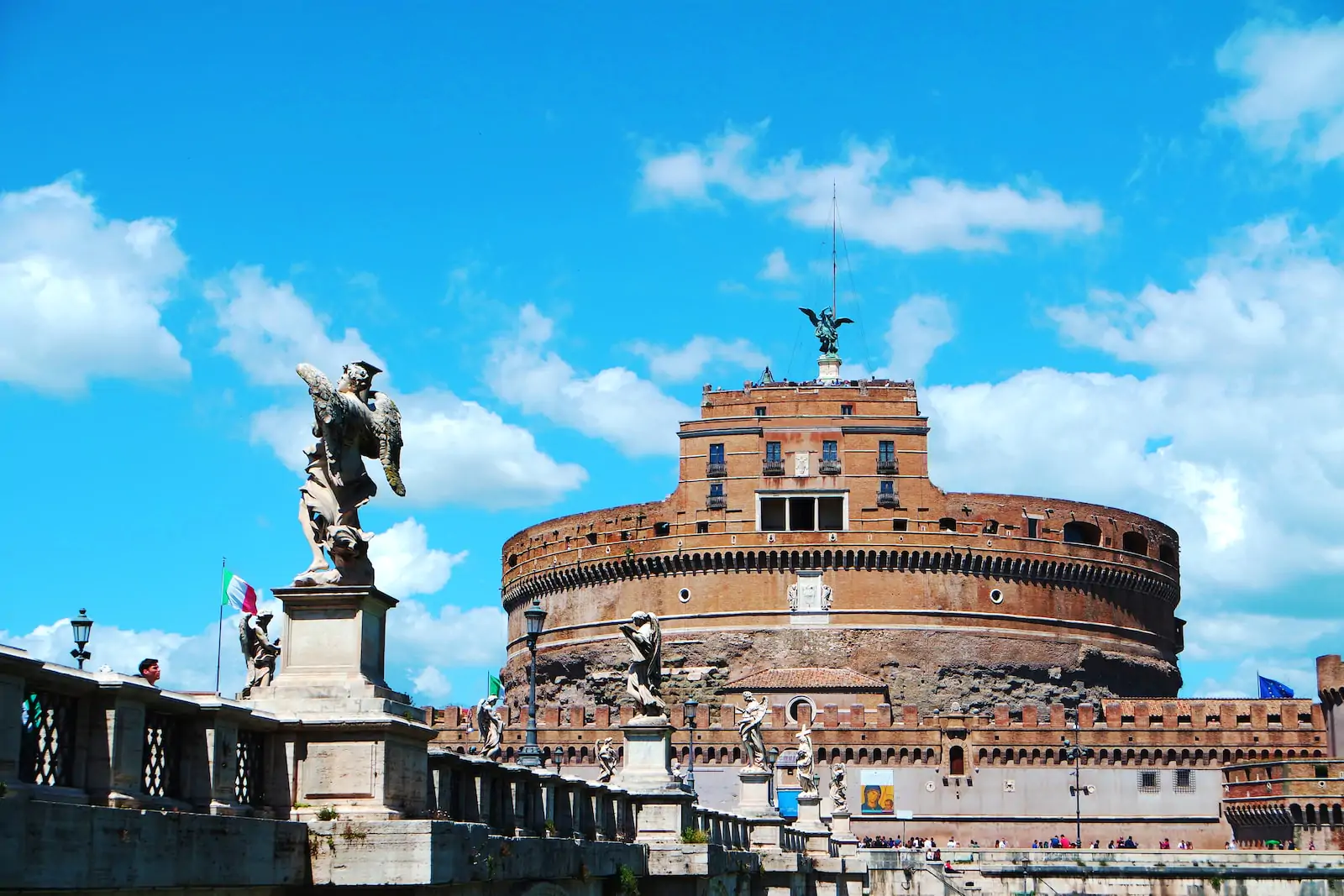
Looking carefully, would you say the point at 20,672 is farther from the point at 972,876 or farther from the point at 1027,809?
the point at 1027,809

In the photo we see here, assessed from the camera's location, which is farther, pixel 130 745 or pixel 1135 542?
pixel 1135 542

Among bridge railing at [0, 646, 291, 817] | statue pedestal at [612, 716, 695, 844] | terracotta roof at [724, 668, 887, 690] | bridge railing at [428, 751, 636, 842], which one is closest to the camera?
bridge railing at [0, 646, 291, 817]

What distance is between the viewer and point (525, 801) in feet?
52.7

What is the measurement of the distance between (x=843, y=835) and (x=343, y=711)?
39760 mm

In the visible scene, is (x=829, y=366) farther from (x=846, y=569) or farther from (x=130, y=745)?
(x=130, y=745)

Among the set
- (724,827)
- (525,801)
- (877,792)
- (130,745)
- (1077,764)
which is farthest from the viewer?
(1077,764)

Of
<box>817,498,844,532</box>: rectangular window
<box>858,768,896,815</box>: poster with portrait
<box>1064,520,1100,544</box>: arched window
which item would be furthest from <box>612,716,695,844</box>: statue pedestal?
<box>1064,520,1100,544</box>: arched window

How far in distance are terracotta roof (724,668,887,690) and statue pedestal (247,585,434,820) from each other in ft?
227

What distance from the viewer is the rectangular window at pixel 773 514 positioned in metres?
85.8

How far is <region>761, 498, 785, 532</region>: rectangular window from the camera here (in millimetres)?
85812

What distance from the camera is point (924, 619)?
85.1 m

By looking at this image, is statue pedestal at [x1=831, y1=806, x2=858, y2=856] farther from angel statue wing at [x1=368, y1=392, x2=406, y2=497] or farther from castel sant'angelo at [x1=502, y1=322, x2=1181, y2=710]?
angel statue wing at [x1=368, y1=392, x2=406, y2=497]

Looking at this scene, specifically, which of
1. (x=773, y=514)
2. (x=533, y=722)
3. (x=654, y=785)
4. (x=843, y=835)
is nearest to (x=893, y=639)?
(x=773, y=514)

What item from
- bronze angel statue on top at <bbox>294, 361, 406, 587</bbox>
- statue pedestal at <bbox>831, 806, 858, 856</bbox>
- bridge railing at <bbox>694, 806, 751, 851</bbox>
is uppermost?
bronze angel statue on top at <bbox>294, 361, 406, 587</bbox>
